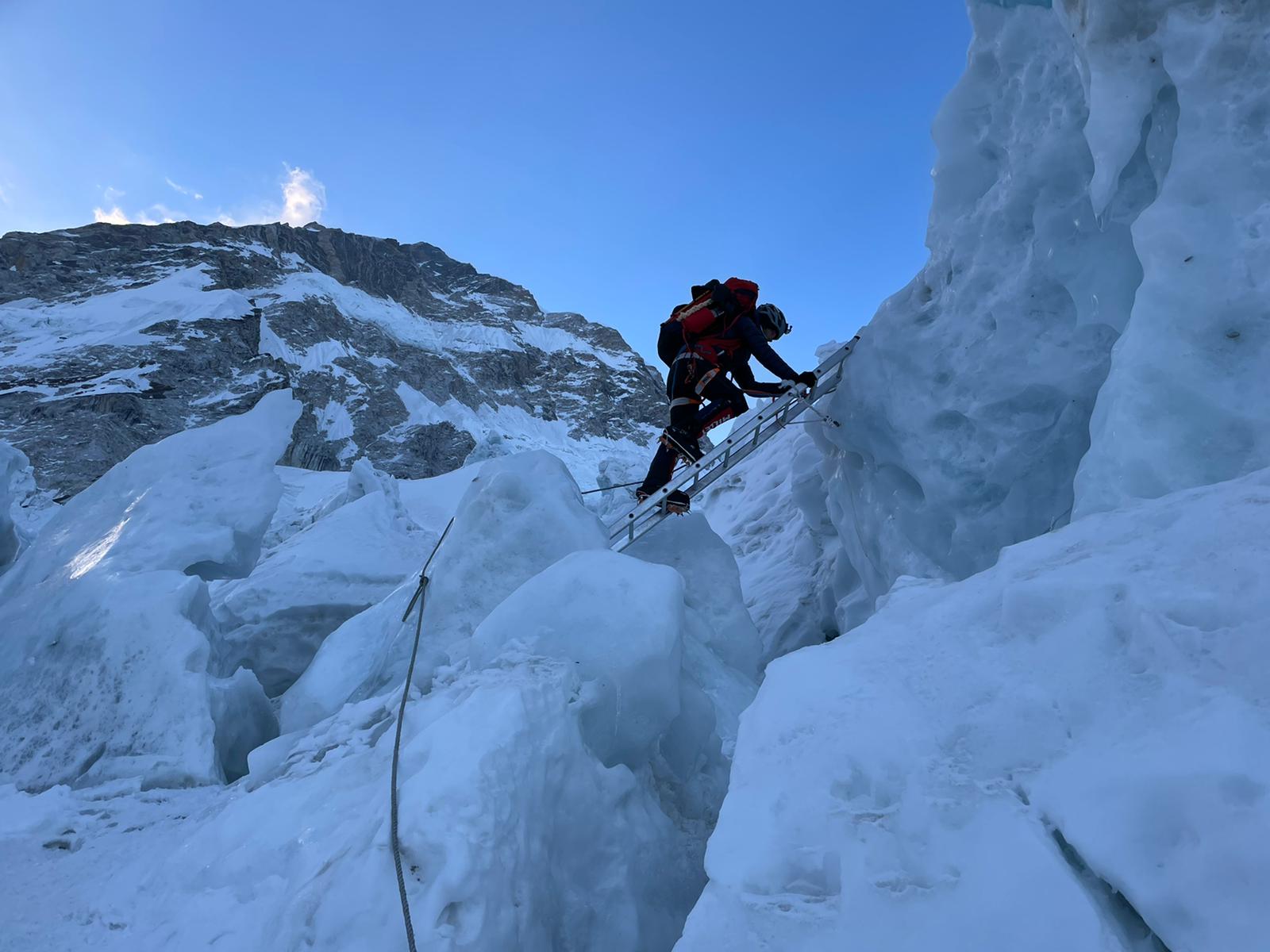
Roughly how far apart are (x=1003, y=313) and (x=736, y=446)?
6.45 feet

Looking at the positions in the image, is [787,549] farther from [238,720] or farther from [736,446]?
[238,720]

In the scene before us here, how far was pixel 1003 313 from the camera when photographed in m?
3.93

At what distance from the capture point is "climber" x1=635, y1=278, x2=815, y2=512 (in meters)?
5.57

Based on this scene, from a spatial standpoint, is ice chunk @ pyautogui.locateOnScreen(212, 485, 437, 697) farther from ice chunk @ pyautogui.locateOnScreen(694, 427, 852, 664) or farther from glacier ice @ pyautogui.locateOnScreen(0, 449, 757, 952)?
ice chunk @ pyautogui.locateOnScreen(694, 427, 852, 664)

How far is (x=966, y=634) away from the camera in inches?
72.4

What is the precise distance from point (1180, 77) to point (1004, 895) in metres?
3.25

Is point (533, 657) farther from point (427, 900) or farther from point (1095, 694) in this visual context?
point (1095, 694)

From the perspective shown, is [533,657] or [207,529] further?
[207,529]

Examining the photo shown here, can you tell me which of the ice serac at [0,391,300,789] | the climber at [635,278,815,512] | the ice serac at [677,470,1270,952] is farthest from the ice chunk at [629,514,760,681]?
the ice serac at [0,391,300,789]

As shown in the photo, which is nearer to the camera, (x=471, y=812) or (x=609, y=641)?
(x=471, y=812)

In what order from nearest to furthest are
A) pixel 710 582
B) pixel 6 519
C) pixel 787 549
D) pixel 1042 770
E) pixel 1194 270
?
pixel 1042 770
pixel 1194 270
pixel 710 582
pixel 6 519
pixel 787 549

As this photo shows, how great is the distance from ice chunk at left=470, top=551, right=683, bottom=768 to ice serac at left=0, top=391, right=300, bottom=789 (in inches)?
75.7

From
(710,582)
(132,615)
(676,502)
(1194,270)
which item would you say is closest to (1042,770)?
(1194,270)

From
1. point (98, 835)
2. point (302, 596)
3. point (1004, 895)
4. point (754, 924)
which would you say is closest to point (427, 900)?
point (754, 924)
